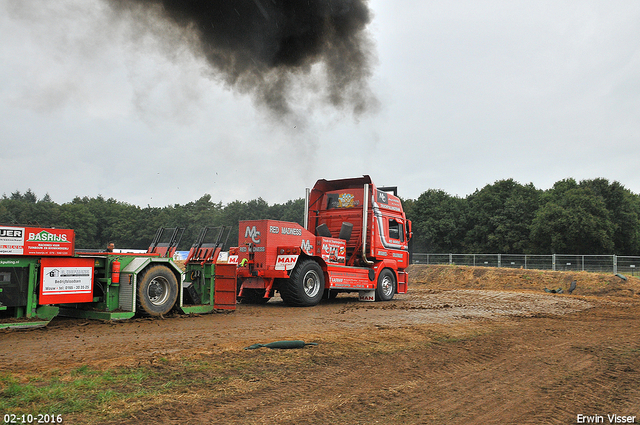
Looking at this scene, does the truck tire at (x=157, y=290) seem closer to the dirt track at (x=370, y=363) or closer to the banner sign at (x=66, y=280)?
the dirt track at (x=370, y=363)

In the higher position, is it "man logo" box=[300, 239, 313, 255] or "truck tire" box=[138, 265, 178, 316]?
"man logo" box=[300, 239, 313, 255]

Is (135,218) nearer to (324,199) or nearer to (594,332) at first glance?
(324,199)

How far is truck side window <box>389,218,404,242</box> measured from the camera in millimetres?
16598

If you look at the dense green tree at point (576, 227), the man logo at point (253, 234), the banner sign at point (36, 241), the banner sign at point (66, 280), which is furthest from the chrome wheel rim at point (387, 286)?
the dense green tree at point (576, 227)

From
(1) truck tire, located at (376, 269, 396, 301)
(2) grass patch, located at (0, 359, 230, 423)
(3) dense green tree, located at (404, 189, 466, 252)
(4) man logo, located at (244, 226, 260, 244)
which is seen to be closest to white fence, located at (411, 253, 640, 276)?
(1) truck tire, located at (376, 269, 396, 301)

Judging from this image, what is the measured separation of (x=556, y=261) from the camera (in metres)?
30.1

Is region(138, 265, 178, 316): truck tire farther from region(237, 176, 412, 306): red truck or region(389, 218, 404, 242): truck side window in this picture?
region(389, 218, 404, 242): truck side window

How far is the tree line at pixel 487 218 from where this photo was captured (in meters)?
49.1

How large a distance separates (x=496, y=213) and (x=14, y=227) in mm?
57432

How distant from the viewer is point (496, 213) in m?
58.7

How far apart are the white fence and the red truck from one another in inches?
639

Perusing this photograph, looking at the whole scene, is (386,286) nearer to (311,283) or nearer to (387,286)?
(387,286)

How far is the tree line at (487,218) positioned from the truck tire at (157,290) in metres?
35.5

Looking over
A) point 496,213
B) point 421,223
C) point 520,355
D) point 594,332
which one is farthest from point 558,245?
point 520,355
